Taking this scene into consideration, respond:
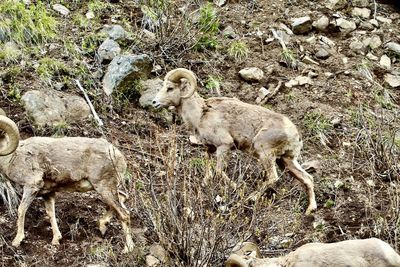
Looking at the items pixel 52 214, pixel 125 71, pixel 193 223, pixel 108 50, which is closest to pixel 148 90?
pixel 125 71

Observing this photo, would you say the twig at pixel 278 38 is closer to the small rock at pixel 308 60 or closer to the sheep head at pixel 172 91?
the small rock at pixel 308 60

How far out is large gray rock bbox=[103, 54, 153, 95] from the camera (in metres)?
12.5

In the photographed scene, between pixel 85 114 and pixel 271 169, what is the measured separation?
3120 millimetres

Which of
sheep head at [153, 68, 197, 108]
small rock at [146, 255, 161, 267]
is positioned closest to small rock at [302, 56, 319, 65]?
sheep head at [153, 68, 197, 108]

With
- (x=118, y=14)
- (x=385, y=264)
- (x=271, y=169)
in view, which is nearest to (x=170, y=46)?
(x=118, y=14)

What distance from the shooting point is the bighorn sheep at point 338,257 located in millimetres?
7008

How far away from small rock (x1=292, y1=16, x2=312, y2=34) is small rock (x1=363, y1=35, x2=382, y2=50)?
1.04 meters

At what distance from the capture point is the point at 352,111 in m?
12.7

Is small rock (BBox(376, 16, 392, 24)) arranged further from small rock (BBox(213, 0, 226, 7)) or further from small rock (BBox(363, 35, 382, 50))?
small rock (BBox(213, 0, 226, 7))

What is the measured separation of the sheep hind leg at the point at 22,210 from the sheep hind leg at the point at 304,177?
11.1 ft

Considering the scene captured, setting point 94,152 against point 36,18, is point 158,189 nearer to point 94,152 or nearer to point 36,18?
point 94,152

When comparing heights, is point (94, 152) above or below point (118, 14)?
above

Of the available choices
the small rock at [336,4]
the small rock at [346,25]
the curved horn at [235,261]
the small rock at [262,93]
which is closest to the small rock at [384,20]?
the small rock at [346,25]

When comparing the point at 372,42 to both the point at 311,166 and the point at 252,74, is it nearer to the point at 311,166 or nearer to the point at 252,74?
the point at 252,74
